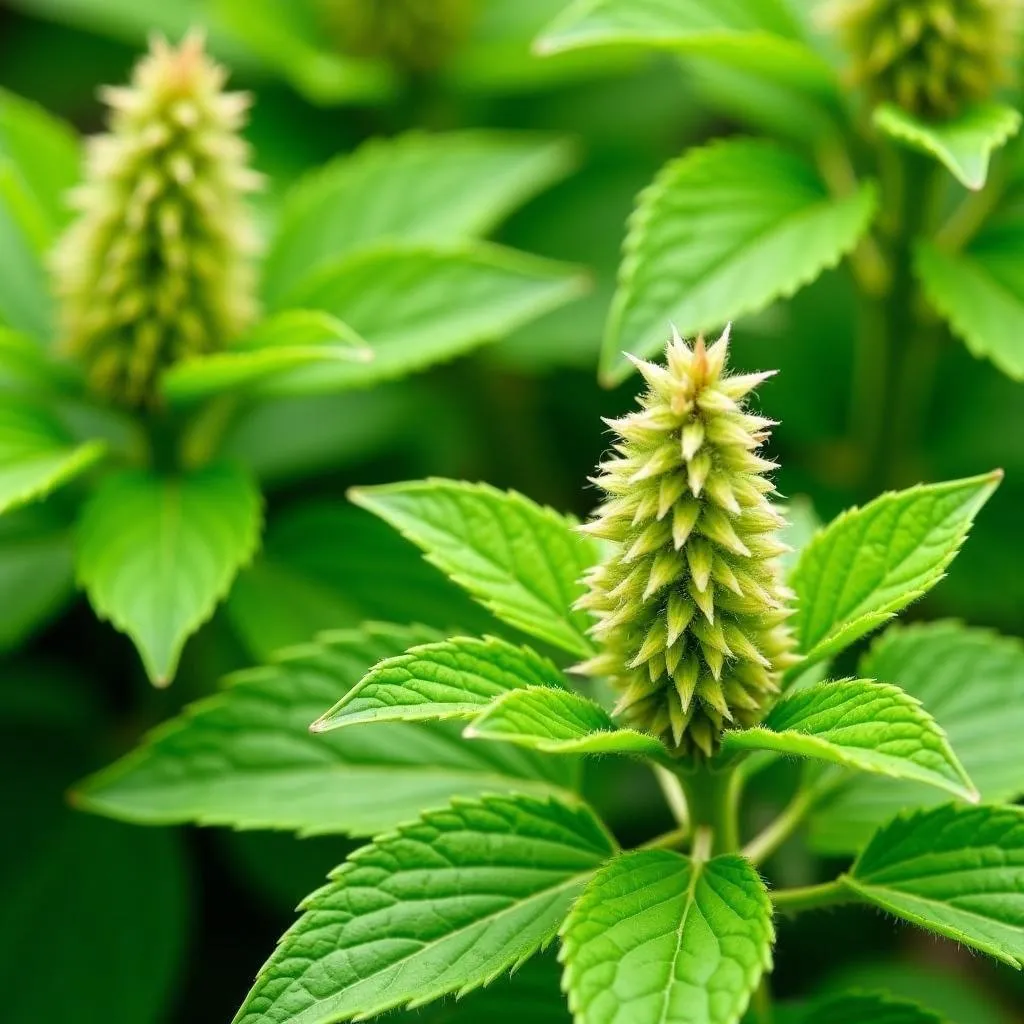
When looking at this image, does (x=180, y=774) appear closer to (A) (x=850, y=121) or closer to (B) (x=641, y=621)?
(B) (x=641, y=621)

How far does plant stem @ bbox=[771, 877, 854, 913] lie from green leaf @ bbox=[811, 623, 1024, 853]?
0.09 metres

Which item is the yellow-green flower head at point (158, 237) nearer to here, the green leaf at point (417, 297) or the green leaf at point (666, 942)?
the green leaf at point (417, 297)

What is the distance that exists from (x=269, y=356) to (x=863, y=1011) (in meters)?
0.97

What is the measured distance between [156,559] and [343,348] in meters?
0.33

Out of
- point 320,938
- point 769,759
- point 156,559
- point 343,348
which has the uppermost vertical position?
point 343,348

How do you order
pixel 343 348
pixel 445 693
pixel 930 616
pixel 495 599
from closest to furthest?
pixel 445 693 < pixel 495 599 < pixel 343 348 < pixel 930 616

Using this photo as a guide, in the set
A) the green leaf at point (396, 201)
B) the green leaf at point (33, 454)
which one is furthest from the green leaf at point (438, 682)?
the green leaf at point (396, 201)

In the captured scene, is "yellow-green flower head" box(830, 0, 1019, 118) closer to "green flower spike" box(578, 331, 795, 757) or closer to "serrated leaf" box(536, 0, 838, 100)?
"serrated leaf" box(536, 0, 838, 100)

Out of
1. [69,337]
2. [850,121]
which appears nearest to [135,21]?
[69,337]

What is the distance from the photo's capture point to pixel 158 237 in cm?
163

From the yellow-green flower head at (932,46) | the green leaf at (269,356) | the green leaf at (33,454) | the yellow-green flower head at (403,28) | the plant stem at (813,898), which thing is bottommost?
the plant stem at (813,898)

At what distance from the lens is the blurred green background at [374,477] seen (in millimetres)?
1816

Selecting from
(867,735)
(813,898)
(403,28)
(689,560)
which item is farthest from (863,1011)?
(403,28)

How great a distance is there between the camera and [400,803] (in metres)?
1.40
